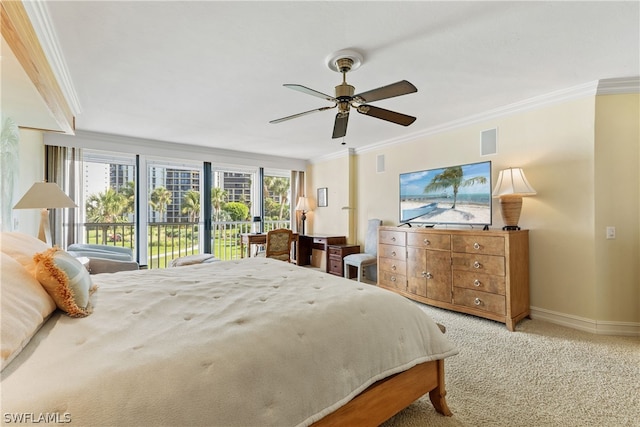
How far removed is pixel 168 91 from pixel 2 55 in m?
1.46

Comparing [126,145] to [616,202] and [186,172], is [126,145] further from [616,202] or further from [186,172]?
[616,202]

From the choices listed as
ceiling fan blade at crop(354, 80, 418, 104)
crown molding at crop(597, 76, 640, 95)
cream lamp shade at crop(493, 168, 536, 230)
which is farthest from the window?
crown molding at crop(597, 76, 640, 95)

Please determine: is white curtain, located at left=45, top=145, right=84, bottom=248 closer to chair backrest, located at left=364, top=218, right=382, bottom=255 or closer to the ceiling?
the ceiling

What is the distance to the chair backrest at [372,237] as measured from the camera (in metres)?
4.95

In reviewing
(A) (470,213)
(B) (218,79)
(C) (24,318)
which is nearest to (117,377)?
(C) (24,318)

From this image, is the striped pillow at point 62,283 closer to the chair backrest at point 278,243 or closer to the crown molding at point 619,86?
the chair backrest at point 278,243

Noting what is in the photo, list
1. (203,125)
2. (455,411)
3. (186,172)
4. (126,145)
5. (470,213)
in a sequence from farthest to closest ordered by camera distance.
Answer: (186,172), (126,145), (203,125), (470,213), (455,411)

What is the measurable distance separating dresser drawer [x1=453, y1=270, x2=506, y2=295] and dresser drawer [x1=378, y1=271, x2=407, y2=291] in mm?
716

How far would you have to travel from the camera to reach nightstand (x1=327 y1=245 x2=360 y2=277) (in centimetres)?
514

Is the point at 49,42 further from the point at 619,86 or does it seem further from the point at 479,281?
the point at 619,86

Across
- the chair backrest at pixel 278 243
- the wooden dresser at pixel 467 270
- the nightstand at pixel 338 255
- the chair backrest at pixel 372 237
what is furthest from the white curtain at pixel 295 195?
the wooden dresser at pixel 467 270

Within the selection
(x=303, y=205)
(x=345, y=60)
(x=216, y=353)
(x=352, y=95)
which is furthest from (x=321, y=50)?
(x=303, y=205)

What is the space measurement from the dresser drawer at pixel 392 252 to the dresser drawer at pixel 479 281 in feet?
2.34

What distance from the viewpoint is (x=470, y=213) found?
142 inches
